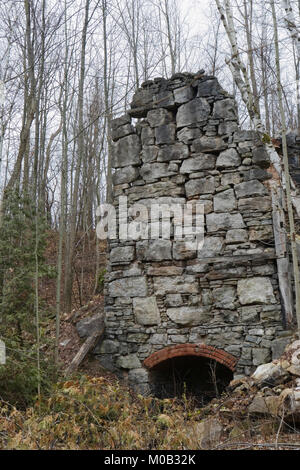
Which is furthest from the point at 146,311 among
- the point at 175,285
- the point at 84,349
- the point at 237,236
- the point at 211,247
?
the point at 237,236

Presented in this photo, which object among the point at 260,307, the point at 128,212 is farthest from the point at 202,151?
the point at 260,307

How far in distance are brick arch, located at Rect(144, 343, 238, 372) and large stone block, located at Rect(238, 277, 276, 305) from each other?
0.88 m

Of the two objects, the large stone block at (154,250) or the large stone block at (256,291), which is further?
the large stone block at (154,250)

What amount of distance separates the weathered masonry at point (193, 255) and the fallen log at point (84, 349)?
0.53 ft

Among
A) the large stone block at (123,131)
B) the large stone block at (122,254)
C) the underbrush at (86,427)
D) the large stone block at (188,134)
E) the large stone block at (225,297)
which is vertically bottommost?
the underbrush at (86,427)

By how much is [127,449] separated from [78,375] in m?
3.05

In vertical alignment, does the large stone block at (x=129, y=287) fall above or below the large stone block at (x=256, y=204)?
below

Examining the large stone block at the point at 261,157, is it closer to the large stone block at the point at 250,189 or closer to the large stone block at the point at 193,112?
the large stone block at the point at 250,189

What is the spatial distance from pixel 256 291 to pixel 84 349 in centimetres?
304

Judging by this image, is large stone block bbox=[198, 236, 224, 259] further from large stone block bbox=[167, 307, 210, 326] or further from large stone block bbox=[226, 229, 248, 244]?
large stone block bbox=[167, 307, 210, 326]

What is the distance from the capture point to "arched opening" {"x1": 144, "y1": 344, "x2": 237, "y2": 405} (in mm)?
6836

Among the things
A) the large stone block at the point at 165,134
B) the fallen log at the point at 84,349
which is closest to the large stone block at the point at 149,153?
the large stone block at the point at 165,134

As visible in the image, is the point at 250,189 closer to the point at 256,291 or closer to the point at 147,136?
the point at 256,291

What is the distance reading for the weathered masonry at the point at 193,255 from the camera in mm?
6496
